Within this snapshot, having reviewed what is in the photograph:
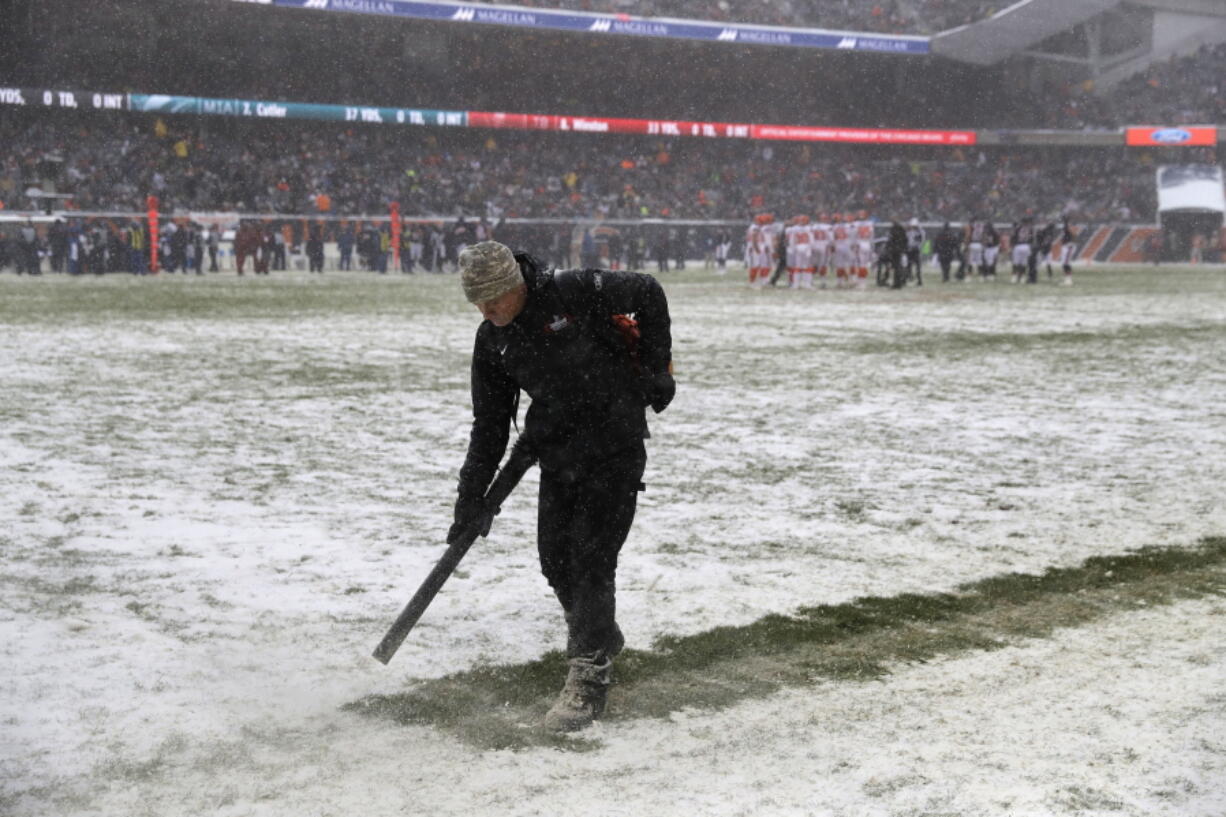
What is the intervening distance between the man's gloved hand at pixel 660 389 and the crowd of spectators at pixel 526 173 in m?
35.0

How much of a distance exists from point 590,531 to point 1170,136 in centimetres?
5493

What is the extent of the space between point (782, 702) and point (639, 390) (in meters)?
1.03

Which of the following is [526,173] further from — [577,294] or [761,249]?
[577,294]

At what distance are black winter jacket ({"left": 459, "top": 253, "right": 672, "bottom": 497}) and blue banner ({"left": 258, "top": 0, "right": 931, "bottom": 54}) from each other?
39642 mm

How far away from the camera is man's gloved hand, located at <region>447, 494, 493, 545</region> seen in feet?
13.2

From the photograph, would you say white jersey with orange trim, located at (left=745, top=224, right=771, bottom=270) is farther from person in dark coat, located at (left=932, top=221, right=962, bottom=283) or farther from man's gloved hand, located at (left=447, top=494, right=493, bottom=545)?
man's gloved hand, located at (left=447, top=494, right=493, bottom=545)

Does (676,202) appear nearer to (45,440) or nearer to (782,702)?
(45,440)

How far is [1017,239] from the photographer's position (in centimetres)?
3164

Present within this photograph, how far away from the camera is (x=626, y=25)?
46.0 m

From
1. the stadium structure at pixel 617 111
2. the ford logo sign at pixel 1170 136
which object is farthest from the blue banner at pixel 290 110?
the ford logo sign at pixel 1170 136

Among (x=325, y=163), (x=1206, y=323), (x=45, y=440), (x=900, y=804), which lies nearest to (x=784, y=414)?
(x=45, y=440)

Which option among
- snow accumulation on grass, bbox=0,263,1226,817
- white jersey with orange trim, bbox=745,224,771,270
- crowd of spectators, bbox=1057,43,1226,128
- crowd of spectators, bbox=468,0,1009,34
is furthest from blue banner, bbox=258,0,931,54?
snow accumulation on grass, bbox=0,263,1226,817

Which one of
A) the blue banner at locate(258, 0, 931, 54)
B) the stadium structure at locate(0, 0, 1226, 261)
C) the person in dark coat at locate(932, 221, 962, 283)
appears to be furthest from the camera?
the blue banner at locate(258, 0, 931, 54)

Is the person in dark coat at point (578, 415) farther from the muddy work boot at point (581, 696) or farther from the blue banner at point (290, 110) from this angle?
the blue banner at point (290, 110)
